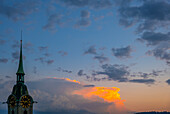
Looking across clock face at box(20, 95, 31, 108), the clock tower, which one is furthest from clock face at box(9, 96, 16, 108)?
clock face at box(20, 95, 31, 108)

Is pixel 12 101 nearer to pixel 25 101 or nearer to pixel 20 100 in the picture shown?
pixel 20 100

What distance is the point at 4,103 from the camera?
6909 inches

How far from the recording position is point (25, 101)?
171250mm

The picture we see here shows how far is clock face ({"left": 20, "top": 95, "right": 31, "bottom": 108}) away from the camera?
170 meters

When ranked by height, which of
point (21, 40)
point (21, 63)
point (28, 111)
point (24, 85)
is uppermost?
point (21, 40)

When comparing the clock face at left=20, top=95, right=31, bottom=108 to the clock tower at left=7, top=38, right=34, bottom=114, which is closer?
the clock tower at left=7, top=38, right=34, bottom=114

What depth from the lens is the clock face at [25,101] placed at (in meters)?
170

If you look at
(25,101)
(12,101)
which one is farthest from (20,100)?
(12,101)

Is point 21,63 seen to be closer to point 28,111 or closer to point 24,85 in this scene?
point 24,85

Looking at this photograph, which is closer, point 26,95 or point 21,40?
point 26,95

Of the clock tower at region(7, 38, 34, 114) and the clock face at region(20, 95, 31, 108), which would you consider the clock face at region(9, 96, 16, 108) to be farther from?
the clock face at region(20, 95, 31, 108)

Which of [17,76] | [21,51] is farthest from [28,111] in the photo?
[21,51]

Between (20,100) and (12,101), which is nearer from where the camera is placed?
(20,100)

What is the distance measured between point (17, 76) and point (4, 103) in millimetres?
14330
